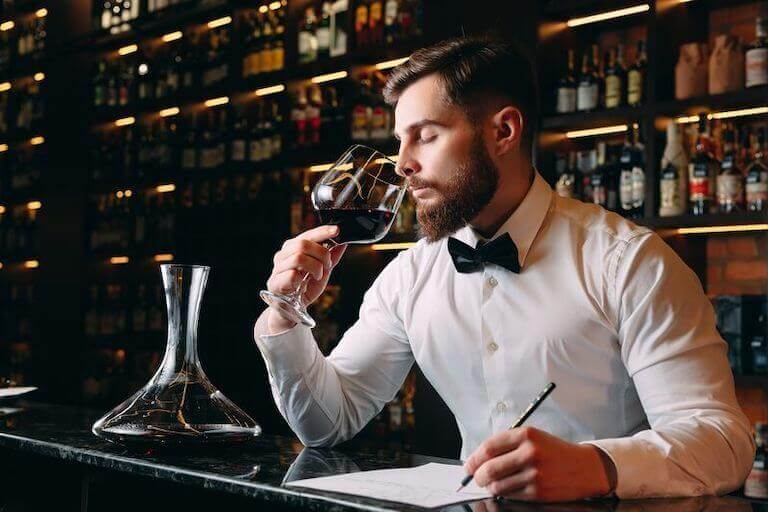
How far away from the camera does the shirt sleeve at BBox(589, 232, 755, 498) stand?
3.92 feet

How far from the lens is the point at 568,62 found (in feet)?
11.1

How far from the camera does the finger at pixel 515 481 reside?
105cm

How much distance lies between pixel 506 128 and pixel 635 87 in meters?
1.59

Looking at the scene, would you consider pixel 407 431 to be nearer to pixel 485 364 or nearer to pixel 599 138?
pixel 599 138

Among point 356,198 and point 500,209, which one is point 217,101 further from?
point 356,198

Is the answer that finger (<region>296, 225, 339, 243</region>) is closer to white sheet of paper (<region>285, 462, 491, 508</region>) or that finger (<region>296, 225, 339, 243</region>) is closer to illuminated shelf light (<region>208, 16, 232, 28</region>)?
white sheet of paper (<region>285, 462, 491, 508</region>)

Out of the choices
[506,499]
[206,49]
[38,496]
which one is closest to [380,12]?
[206,49]

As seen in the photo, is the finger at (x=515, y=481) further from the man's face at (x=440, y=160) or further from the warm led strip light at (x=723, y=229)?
the warm led strip light at (x=723, y=229)

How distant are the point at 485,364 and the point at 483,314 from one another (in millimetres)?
90

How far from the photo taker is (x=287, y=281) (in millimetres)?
1470

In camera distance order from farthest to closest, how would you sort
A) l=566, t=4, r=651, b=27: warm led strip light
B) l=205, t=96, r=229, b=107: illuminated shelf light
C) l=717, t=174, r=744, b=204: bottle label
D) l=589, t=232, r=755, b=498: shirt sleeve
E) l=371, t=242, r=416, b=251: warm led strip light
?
l=205, t=96, r=229, b=107: illuminated shelf light < l=371, t=242, r=416, b=251: warm led strip light < l=566, t=4, r=651, b=27: warm led strip light < l=717, t=174, r=744, b=204: bottle label < l=589, t=232, r=755, b=498: shirt sleeve

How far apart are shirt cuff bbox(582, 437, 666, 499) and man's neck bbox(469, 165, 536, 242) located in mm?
647

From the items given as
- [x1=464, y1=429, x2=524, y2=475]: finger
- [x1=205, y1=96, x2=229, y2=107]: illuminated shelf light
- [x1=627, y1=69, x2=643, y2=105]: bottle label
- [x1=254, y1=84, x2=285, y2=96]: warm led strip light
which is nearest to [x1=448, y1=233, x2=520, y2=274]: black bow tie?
[x1=464, y1=429, x2=524, y2=475]: finger

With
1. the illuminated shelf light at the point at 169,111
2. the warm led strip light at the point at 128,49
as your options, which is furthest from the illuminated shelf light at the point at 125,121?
the warm led strip light at the point at 128,49
